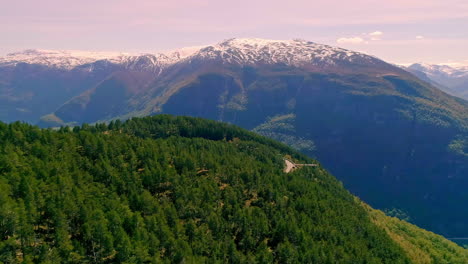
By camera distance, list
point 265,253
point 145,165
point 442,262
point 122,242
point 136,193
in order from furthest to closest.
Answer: point 442,262 < point 145,165 < point 136,193 < point 265,253 < point 122,242

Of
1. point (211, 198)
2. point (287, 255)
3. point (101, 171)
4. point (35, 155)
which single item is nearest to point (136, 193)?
point (101, 171)

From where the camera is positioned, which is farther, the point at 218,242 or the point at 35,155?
the point at 35,155

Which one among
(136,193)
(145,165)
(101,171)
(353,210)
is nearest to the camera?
(136,193)

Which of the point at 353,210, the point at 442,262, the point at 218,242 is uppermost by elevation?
the point at 218,242

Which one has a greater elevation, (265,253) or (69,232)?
(69,232)

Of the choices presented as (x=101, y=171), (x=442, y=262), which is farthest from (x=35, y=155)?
(x=442, y=262)

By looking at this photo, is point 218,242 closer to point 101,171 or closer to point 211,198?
point 211,198

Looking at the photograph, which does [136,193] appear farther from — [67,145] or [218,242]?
Result: [67,145]
